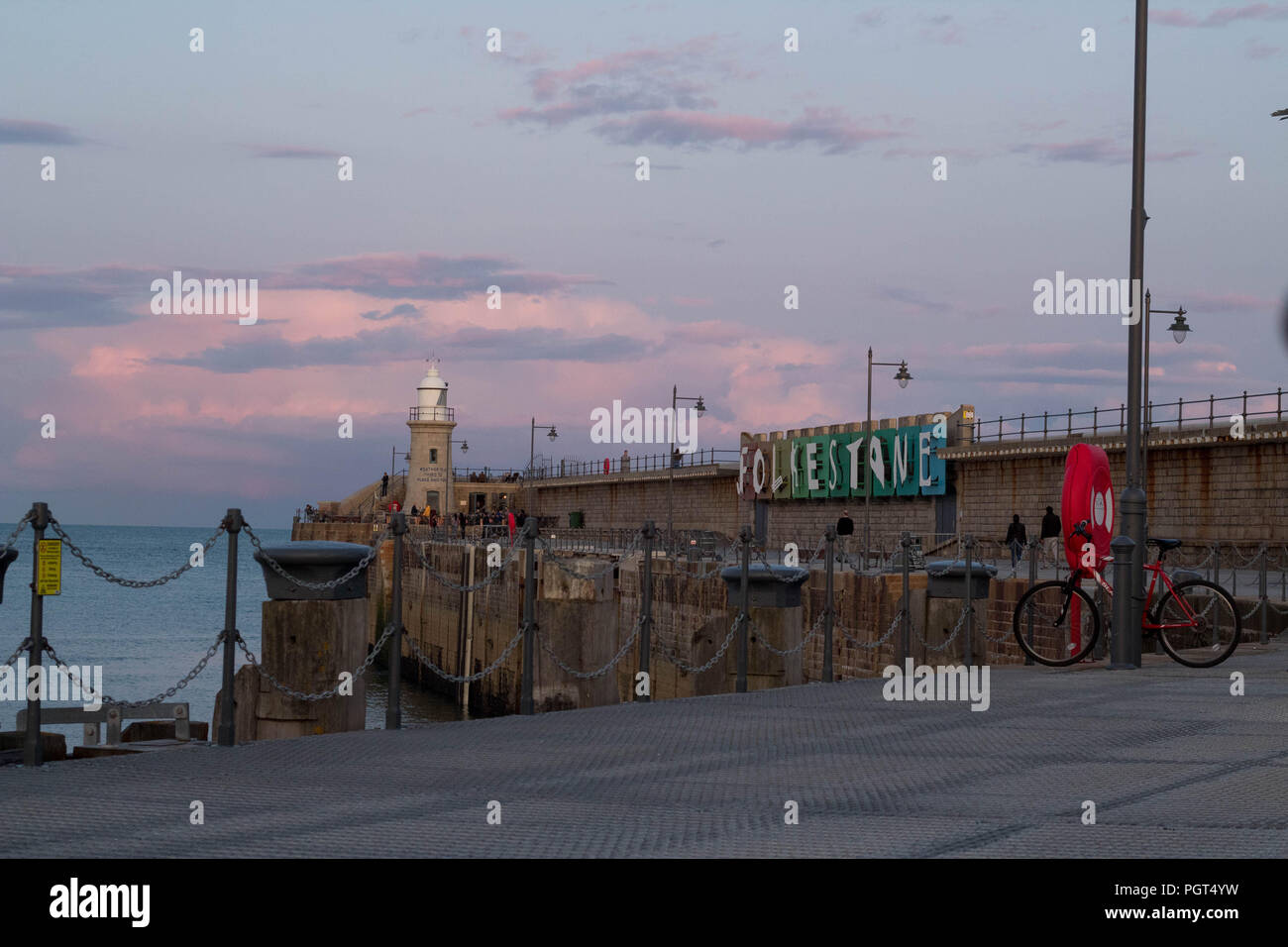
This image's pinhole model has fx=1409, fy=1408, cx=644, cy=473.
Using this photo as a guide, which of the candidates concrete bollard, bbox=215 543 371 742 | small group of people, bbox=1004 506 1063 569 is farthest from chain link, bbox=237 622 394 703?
small group of people, bbox=1004 506 1063 569

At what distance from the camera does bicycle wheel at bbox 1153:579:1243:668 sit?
1411 cm

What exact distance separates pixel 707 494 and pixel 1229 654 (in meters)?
54.7

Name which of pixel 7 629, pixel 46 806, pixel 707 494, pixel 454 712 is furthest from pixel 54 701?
pixel 46 806

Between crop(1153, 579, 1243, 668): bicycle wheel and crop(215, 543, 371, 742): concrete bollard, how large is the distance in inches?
329

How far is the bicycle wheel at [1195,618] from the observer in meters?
14.1

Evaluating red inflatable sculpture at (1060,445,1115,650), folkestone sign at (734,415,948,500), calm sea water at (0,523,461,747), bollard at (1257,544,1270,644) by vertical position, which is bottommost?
calm sea water at (0,523,461,747)

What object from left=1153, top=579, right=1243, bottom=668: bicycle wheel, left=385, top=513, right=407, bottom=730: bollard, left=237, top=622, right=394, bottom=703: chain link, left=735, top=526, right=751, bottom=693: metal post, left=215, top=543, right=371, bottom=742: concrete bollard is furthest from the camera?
left=1153, top=579, right=1243, bottom=668: bicycle wheel

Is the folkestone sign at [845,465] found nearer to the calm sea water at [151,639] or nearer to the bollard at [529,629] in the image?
the calm sea water at [151,639]

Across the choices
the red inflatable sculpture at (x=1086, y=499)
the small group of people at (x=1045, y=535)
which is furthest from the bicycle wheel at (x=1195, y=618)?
the small group of people at (x=1045, y=535)

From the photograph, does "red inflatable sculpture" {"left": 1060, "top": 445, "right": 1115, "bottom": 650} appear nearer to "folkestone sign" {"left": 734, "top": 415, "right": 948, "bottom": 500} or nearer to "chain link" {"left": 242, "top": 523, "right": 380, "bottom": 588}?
"chain link" {"left": 242, "top": 523, "right": 380, "bottom": 588}

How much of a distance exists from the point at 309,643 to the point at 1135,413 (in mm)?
8948

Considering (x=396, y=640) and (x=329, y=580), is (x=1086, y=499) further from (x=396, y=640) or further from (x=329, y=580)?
(x=329, y=580)
